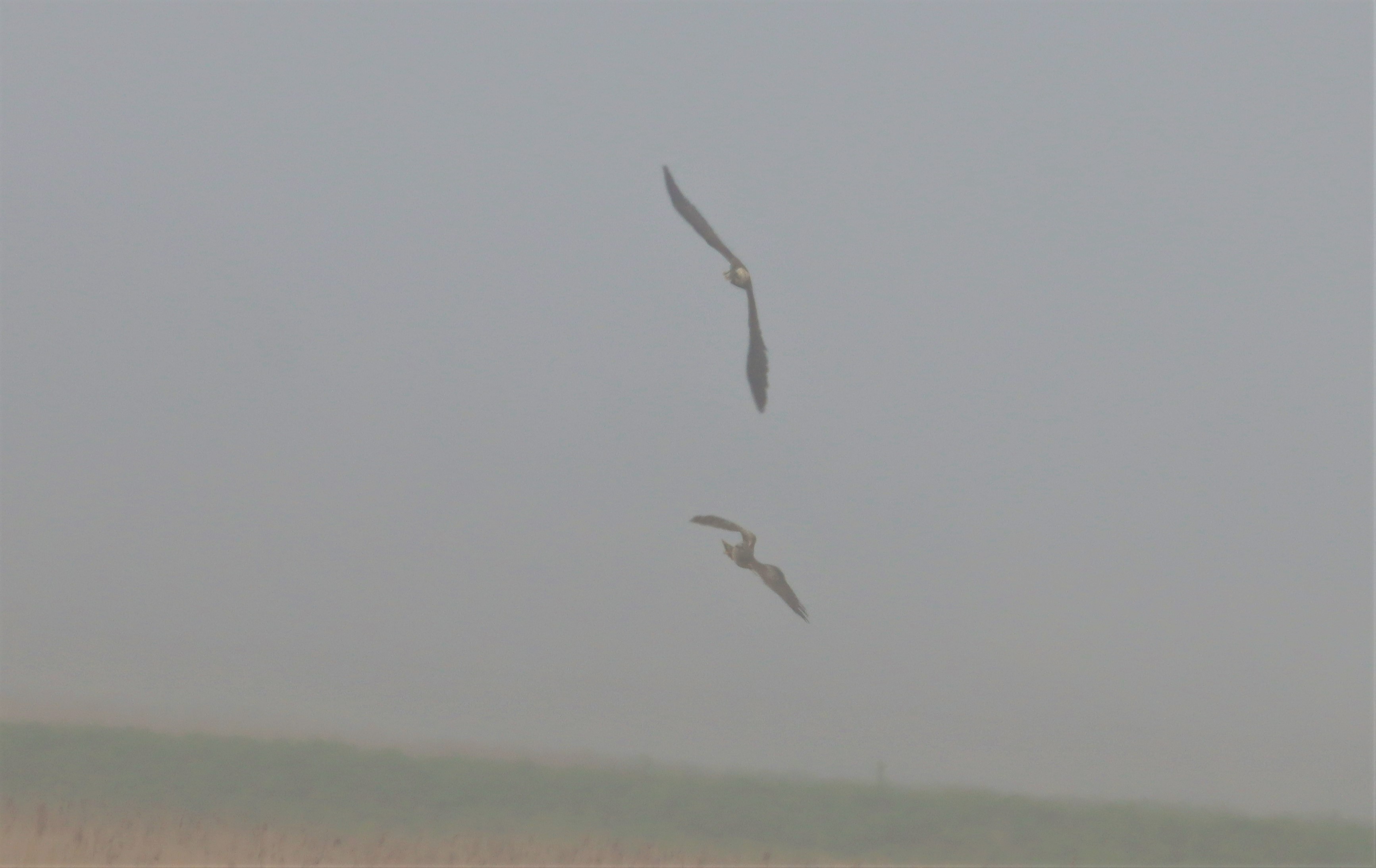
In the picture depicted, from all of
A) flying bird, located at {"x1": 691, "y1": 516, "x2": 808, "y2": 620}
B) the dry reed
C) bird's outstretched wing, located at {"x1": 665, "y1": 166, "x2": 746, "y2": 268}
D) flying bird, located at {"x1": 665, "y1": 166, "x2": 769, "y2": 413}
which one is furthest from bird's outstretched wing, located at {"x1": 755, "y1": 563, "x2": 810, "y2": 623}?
the dry reed

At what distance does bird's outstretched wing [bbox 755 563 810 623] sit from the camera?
247 inches

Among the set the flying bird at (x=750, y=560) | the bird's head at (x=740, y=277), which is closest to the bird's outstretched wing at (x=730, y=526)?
the flying bird at (x=750, y=560)

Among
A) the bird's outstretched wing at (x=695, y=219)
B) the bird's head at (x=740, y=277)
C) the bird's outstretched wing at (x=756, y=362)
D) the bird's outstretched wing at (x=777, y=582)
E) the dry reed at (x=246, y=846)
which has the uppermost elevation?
the bird's outstretched wing at (x=695, y=219)

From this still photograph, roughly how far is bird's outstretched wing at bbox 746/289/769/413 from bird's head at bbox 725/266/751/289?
0.04 metres

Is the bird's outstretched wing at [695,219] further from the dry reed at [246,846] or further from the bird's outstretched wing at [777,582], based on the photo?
the dry reed at [246,846]

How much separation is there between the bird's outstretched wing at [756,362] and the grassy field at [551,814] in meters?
4.13

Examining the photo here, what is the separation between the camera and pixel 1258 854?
9234 millimetres

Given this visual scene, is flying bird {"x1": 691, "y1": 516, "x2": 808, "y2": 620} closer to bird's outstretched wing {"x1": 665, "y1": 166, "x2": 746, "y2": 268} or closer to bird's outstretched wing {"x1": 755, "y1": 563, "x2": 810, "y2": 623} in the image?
bird's outstretched wing {"x1": 755, "y1": 563, "x2": 810, "y2": 623}

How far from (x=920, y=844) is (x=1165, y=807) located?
1867 millimetres

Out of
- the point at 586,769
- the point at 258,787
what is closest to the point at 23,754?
the point at 258,787

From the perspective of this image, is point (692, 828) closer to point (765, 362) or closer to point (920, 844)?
point (920, 844)

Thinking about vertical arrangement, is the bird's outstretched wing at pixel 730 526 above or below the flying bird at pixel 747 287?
below

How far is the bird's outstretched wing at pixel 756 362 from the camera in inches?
239

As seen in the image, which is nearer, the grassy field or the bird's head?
the bird's head
